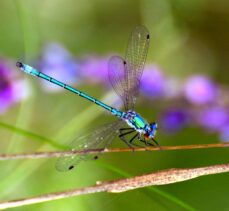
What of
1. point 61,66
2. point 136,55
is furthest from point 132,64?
point 61,66

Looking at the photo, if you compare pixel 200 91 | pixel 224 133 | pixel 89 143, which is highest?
pixel 200 91

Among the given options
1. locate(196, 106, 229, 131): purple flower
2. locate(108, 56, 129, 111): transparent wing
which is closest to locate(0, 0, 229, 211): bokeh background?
locate(196, 106, 229, 131): purple flower

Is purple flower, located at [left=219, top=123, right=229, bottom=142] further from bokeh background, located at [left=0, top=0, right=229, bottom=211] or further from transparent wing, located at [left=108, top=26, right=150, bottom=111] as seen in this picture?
transparent wing, located at [left=108, top=26, right=150, bottom=111]

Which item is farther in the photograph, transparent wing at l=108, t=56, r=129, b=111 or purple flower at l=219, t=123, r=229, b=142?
purple flower at l=219, t=123, r=229, b=142

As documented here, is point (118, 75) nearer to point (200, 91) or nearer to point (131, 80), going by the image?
point (131, 80)

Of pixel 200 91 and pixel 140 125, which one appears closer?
pixel 140 125

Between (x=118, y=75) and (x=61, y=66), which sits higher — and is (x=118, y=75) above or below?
below

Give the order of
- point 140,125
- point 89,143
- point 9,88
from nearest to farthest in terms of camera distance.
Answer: point 89,143, point 140,125, point 9,88
